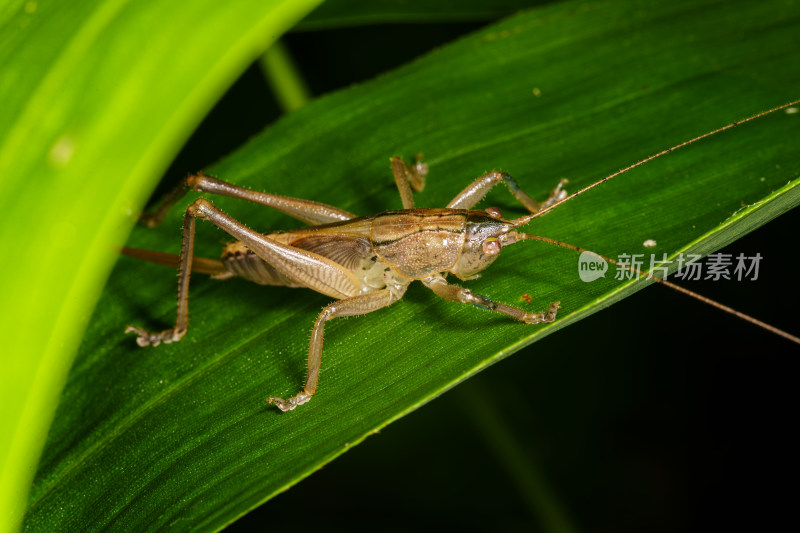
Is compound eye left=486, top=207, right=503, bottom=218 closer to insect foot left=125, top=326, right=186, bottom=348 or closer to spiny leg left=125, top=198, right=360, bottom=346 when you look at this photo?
spiny leg left=125, top=198, right=360, bottom=346

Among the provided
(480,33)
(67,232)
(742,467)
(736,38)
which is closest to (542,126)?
(480,33)

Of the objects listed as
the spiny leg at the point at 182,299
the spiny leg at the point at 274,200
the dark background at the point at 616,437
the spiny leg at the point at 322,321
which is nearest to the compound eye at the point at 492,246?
the spiny leg at the point at 322,321

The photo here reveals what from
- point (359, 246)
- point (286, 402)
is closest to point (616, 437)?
point (359, 246)

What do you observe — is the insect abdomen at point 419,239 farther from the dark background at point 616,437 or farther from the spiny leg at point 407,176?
the dark background at point 616,437

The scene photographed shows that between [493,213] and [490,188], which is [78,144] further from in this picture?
[490,188]

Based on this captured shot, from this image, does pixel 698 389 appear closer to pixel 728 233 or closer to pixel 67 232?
pixel 728 233

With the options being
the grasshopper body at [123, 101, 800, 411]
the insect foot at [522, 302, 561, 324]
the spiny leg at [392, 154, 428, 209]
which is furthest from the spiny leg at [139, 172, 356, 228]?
the insect foot at [522, 302, 561, 324]
